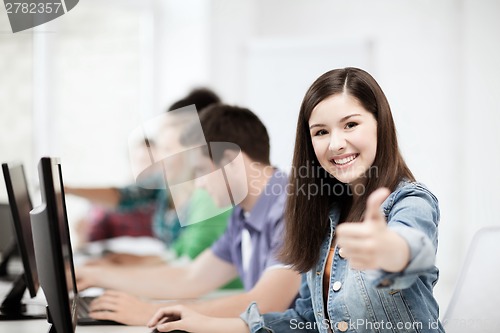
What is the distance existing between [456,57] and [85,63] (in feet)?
8.37

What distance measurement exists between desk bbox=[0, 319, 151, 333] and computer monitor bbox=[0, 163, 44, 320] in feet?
0.17

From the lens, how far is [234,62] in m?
4.17

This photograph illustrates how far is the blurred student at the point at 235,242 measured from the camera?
1491mm

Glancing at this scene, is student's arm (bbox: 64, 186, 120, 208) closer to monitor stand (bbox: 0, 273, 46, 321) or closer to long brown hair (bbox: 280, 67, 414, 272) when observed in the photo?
monitor stand (bbox: 0, 273, 46, 321)

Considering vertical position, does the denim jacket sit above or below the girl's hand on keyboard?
above

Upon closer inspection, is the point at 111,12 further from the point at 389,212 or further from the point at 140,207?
the point at 389,212

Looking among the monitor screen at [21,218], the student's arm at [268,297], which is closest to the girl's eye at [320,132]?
the student's arm at [268,297]

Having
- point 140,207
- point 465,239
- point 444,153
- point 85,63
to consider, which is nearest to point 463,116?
point 444,153

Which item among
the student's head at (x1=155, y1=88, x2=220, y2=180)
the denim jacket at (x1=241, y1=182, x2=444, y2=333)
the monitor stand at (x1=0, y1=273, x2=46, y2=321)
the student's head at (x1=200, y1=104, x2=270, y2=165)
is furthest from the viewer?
the student's head at (x1=155, y1=88, x2=220, y2=180)

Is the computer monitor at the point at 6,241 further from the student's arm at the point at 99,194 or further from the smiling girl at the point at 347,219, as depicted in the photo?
the smiling girl at the point at 347,219

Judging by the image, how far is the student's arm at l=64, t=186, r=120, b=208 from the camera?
92.8 inches

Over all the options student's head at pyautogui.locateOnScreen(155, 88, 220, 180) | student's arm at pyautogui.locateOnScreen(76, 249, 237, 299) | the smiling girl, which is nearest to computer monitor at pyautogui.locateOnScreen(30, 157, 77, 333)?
the smiling girl

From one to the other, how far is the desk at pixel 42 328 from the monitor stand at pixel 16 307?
37 mm

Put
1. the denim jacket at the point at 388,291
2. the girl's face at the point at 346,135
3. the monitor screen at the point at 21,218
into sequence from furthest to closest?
the monitor screen at the point at 21,218 → the girl's face at the point at 346,135 → the denim jacket at the point at 388,291
